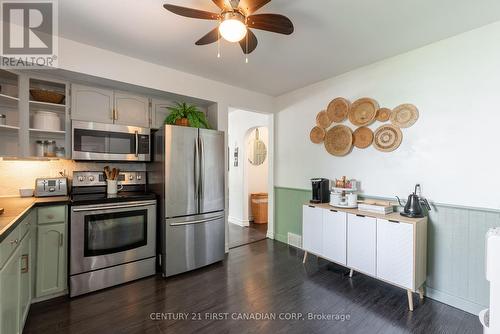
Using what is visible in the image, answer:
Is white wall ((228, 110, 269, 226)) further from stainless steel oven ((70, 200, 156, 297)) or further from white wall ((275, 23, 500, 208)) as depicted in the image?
stainless steel oven ((70, 200, 156, 297))

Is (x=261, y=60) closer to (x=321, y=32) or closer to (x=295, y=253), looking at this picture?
(x=321, y=32)

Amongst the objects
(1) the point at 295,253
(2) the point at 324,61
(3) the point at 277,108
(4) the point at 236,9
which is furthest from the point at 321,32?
(1) the point at 295,253

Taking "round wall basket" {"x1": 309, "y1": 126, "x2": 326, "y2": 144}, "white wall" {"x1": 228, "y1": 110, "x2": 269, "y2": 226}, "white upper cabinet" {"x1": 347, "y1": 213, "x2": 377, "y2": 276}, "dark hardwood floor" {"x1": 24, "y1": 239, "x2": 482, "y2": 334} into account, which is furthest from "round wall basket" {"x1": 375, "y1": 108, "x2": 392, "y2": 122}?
"white wall" {"x1": 228, "y1": 110, "x2": 269, "y2": 226}

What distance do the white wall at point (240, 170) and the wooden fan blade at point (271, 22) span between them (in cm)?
309

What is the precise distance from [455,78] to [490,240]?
1608 millimetres

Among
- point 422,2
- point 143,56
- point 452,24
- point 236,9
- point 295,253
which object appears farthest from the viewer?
point 295,253

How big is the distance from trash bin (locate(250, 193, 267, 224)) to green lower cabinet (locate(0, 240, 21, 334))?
4024 millimetres

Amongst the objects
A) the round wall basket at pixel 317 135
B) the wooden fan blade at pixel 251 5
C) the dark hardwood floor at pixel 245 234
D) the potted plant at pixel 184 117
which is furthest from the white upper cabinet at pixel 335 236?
the wooden fan blade at pixel 251 5

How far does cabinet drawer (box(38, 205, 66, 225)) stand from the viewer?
2.07 metres

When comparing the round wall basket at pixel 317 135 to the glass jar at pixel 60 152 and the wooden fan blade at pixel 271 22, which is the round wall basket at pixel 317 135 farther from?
the glass jar at pixel 60 152

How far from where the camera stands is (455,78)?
7.08ft

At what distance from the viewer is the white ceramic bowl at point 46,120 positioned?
2.32m

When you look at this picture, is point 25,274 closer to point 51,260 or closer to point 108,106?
point 51,260

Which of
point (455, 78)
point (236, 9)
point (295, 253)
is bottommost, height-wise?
point (295, 253)
